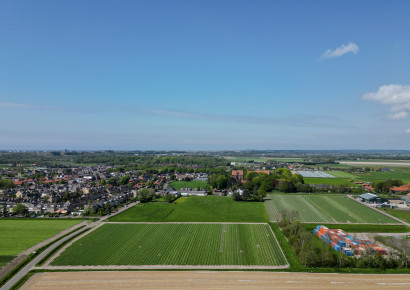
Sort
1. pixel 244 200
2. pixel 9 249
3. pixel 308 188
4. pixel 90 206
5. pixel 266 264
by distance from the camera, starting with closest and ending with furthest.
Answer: pixel 266 264 → pixel 9 249 → pixel 90 206 → pixel 244 200 → pixel 308 188

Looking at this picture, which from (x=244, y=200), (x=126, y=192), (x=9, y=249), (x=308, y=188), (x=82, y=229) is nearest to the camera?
(x=9, y=249)

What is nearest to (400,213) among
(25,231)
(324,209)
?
(324,209)

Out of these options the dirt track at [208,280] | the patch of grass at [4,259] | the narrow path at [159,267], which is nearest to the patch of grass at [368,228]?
the dirt track at [208,280]

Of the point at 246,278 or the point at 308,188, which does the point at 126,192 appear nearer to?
the point at 246,278

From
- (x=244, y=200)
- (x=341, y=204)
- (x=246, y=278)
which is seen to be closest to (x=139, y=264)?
(x=246, y=278)

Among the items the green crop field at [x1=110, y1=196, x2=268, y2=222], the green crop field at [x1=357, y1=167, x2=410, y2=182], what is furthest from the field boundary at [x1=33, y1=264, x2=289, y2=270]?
the green crop field at [x1=357, y1=167, x2=410, y2=182]
